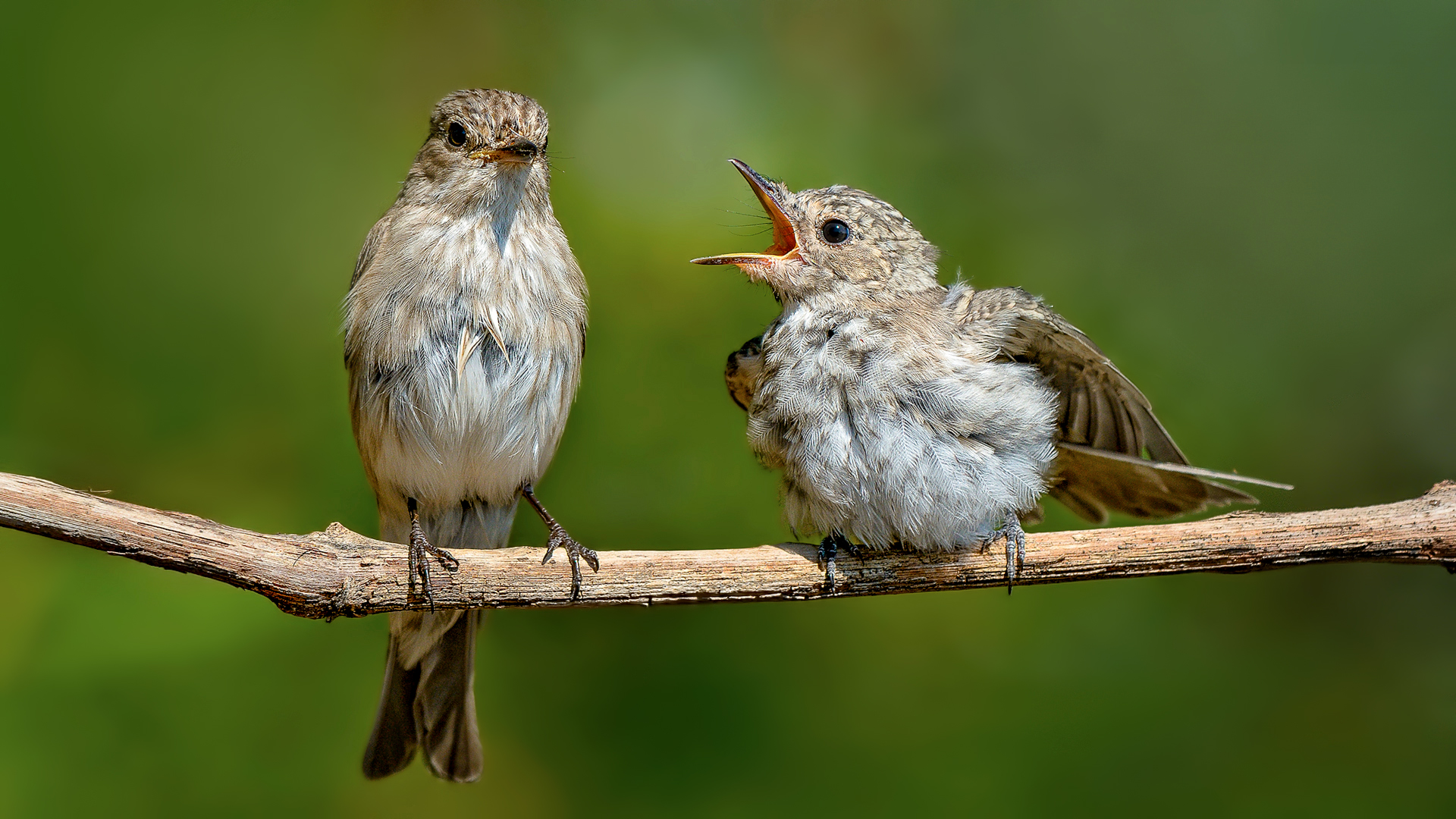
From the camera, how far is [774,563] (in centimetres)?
314

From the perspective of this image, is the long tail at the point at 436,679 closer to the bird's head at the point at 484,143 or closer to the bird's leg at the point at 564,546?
the bird's leg at the point at 564,546

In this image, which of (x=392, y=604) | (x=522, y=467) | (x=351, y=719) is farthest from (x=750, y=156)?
(x=351, y=719)

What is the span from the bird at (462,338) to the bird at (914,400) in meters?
0.67

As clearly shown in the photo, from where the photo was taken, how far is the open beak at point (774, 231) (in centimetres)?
347

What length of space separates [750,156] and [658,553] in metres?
2.04

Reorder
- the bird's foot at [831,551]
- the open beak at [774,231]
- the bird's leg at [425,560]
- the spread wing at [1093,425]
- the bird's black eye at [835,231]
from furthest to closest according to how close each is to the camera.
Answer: the bird's black eye at [835,231]
the open beak at [774,231]
the spread wing at [1093,425]
the bird's foot at [831,551]
the bird's leg at [425,560]

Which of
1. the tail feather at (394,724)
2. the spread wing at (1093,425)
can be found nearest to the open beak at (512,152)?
the spread wing at (1093,425)

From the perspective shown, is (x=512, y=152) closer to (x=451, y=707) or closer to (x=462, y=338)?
(x=462, y=338)

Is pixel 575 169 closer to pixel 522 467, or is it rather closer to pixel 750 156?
pixel 750 156

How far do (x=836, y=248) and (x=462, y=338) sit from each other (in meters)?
1.26

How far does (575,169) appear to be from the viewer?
14.5 feet

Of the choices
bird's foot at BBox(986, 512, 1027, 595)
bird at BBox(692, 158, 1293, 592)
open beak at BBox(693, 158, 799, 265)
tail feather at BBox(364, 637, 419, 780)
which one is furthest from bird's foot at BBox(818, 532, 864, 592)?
tail feather at BBox(364, 637, 419, 780)

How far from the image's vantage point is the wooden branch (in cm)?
292

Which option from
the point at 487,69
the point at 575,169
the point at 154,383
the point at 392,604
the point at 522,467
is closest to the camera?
the point at 392,604
